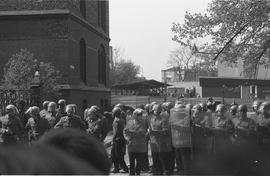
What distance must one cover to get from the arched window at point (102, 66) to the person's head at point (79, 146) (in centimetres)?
3404

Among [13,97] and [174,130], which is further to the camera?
[13,97]

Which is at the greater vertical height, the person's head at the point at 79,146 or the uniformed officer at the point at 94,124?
the person's head at the point at 79,146

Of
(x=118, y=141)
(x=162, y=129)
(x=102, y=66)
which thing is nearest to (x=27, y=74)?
(x=118, y=141)

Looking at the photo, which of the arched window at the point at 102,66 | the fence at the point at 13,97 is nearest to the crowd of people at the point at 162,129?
the fence at the point at 13,97

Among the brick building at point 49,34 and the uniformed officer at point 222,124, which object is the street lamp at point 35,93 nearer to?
the brick building at point 49,34

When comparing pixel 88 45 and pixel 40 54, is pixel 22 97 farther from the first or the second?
pixel 88 45

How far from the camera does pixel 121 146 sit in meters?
13.6

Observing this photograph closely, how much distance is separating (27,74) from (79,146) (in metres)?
22.6

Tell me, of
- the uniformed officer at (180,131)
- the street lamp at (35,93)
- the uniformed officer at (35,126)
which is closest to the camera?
the uniformed officer at (35,126)

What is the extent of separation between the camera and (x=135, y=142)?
42.5 feet

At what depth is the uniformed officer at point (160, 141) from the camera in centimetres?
1270

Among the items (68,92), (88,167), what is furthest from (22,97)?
(88,167)

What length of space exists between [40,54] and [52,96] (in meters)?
3.87

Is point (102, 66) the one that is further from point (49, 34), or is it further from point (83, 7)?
point (49, 34)
